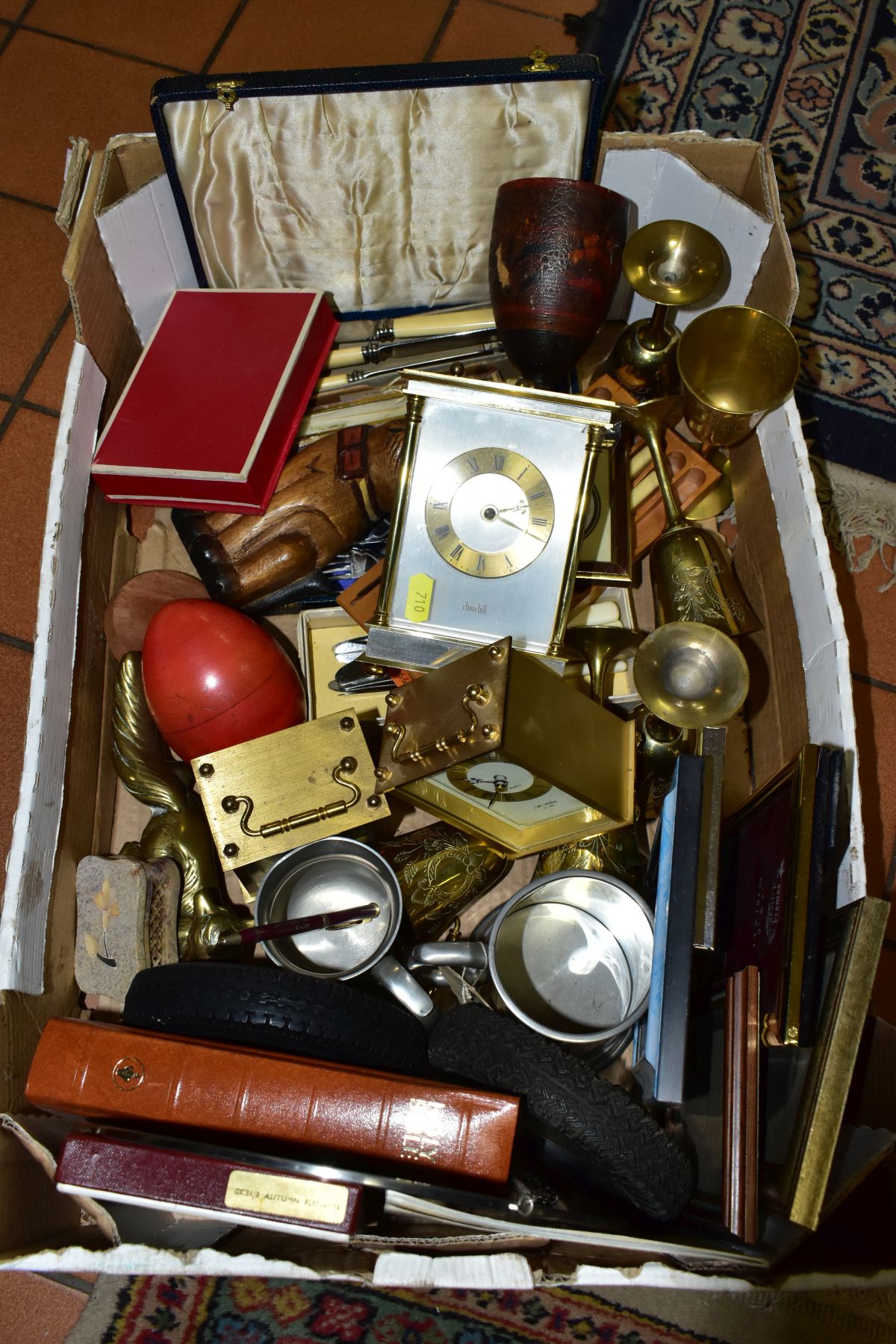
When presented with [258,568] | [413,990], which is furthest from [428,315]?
[413,990]

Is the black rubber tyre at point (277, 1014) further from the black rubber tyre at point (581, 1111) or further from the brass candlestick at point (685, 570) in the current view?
the brass candlestick at point (685, 570)

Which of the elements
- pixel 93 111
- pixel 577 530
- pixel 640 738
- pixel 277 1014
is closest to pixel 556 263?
pixel 577 530

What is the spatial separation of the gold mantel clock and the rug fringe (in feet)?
2.30

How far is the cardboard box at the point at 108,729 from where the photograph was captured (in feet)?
3.10

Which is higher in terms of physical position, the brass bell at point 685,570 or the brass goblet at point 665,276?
the brass goblet at point 665,276

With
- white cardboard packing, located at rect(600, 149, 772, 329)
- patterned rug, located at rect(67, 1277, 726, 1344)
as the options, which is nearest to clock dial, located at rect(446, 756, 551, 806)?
patterned rug, located at rect(67, 1277, 726, 1344)

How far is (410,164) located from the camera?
58.7 inches

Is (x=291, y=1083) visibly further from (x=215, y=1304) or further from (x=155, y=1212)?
(x=215, y=1304)

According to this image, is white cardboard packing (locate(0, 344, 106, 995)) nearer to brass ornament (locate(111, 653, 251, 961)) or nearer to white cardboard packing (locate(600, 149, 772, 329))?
brass ornament (locate(111, 653, 251, 961))

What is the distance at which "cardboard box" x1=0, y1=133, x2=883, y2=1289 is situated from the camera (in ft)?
3.10

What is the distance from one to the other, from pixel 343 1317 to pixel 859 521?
1.56 meters

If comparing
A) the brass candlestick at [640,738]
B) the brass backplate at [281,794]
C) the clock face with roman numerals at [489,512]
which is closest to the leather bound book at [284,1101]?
the brass backplate at [281,794]

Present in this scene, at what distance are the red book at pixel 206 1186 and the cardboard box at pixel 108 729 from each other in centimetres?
7

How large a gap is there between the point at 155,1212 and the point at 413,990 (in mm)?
361
